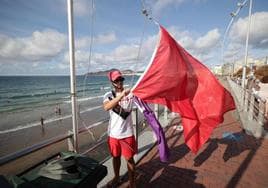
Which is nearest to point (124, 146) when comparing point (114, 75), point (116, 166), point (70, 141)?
point (116, 166)

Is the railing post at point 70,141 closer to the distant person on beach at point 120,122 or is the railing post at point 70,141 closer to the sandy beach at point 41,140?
the distant person on beach at point 120,122

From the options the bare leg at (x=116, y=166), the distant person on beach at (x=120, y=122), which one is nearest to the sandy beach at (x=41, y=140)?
the bare leg at (x=116, y=166)

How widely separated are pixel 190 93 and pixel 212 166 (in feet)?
6.95

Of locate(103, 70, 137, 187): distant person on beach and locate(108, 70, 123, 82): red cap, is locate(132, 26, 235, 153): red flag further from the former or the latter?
locate(108, 70, 123, 82): red cap

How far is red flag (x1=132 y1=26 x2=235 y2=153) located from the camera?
274 centimetres

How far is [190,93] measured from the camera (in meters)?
2.95

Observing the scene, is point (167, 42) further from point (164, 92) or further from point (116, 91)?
point (116, 91)

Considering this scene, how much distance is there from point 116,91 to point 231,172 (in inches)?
113

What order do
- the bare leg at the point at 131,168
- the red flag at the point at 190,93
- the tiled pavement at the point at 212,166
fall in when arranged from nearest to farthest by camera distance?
the red flag at the point at 190,93
the bare leg at the point at 131,168
the tiled pavement at the point at 212,166

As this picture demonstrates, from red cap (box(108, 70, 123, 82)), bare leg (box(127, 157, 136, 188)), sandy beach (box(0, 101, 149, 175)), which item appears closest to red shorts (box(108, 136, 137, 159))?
bare leg (box(127, 157, 136, 188))

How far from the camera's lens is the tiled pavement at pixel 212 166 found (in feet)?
11.6

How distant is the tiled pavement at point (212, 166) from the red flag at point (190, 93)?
3.65 feet

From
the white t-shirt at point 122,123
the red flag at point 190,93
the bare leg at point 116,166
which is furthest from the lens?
the bare leg at point 116,166

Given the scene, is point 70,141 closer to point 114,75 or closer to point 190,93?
point 114,75
